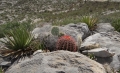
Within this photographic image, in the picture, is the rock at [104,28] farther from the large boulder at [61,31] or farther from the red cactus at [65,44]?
the red cactus at [65,44]

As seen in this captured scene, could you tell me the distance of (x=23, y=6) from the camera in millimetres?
54781

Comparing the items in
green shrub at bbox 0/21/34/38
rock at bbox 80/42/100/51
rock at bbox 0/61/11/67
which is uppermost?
rock at bbox 80/42/100/51

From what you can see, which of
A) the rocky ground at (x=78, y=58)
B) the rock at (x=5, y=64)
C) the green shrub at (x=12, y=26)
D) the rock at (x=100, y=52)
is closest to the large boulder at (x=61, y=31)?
the rocky ground at (x=78, y=58)

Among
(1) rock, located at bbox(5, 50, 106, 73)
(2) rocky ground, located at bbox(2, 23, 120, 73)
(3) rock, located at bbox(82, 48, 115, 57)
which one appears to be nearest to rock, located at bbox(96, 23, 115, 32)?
(2) rocky ground, located at bbox(2, 23, 120, 73)

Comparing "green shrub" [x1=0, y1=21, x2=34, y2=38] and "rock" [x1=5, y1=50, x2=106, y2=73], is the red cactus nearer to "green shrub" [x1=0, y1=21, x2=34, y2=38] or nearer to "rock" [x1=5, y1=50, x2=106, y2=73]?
"rock" [x1=5, y1=50, x2=106, y2=73]

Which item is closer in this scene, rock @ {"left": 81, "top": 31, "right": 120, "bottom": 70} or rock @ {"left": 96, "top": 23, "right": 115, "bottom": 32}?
rock @ {"left": 81, "top": 31, "right": 120, "bottom": 70}

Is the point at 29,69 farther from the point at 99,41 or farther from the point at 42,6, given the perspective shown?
the point at 42,6

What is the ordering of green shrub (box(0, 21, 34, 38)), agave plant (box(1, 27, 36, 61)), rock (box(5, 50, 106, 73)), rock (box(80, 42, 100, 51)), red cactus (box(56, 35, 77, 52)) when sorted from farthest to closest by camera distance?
1. green shrub (box(0, 21, 34, 38))
2. rock (box(80, 42, 100, 51))
3. agave plant (box(1, 27, 36, 61))
4. red cactus (box(56, 35, 77, 52))
5. rock (box(5, 50, 106, 73))

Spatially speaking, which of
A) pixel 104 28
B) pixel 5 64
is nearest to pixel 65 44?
pixel 5 64

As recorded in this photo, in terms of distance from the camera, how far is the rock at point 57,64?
24.4ft

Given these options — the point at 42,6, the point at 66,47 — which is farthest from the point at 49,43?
the point at 42,6

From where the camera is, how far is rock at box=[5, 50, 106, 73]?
24.4ft

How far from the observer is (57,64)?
25.1 ft

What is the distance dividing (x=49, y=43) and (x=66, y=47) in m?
1.02
